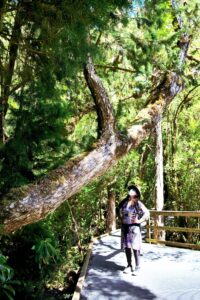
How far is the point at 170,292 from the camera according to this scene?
6.10 metres

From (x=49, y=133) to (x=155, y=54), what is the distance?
9.98 ft

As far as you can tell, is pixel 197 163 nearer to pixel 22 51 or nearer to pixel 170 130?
pixel 170 130

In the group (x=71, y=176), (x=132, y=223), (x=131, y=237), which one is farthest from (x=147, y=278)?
(x=71, y=176)

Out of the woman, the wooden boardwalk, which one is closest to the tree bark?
the woman

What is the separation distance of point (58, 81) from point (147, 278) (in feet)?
13.5

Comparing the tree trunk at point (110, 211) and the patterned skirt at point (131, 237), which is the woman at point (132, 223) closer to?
the patterned skirt at point (131, 237)

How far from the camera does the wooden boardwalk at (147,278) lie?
6.07 m

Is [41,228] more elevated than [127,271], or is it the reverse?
[41,228]

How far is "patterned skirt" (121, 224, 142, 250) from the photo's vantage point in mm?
7418

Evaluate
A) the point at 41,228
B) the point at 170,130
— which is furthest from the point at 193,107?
the point at 41,228

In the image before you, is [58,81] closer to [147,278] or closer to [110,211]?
[147,278]

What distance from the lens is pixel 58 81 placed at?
6027 millimetres

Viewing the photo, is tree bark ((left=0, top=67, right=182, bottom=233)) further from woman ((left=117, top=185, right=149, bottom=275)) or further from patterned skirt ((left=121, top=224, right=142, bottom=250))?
patterned skirt ((left=121, top=224, right=142, bottom=250))

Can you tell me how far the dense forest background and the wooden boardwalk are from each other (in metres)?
0.95
